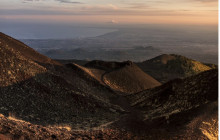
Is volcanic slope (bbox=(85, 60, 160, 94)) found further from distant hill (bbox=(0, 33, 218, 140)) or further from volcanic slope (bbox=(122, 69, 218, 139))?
volcanic slope (bbox=(122, 69, 218, 139))

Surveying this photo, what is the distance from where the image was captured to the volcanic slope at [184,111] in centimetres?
1597

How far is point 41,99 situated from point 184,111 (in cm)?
1322

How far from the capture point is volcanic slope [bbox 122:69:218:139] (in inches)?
629

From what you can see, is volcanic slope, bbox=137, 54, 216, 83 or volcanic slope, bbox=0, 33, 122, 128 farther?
volcanic slope, bbox=137, 54, 216, 83

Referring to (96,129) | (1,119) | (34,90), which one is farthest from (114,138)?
(34,90)

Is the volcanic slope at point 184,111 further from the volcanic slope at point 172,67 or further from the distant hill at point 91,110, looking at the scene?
the volcanic slope at point 172,67

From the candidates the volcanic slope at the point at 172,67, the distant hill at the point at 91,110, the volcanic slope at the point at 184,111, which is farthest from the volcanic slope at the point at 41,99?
the volcanic slope at the point at 172,67

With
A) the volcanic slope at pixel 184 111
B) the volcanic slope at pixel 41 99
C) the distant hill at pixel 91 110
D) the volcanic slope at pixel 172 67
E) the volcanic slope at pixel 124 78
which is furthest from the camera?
the volcanic slope at pixel 172 67

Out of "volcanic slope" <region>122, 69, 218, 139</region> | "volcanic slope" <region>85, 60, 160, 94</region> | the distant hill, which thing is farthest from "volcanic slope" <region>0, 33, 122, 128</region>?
"volcanic slope" <region>85, 60, 160, 94</region>

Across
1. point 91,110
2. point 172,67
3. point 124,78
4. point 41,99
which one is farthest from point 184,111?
point 172,67

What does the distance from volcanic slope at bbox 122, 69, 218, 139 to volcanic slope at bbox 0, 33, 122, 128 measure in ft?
12.8

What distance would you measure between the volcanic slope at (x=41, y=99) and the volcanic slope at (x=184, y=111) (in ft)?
12.8

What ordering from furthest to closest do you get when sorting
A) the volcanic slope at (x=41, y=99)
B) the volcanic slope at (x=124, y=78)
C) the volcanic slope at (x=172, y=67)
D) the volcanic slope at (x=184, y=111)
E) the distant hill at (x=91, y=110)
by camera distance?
the volcanic slope at (x=172, y=67) → the volcanic slope at (x=124, y=78) → the volcanic slope at (x=41, y=99) → the volcanic slope at (x=184, y=111) → the distant hill at (x=91, y=110)

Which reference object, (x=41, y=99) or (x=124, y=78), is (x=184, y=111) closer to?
(x=41, y=99)
